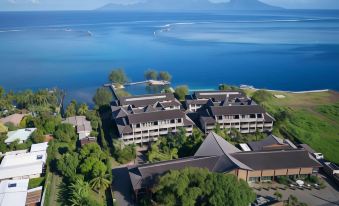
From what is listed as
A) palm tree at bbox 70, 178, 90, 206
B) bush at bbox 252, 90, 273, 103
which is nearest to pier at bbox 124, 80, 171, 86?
bush at bbox 252, 90, 273, 103

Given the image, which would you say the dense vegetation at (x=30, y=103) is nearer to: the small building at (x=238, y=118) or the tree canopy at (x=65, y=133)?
the tree canopy at (x=65, y=133)

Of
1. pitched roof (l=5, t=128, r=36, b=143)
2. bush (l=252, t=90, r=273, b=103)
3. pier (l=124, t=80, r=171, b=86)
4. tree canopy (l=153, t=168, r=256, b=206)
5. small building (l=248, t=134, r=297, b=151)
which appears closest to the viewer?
tree canopy (l=153, t=168, r=256, b=206)

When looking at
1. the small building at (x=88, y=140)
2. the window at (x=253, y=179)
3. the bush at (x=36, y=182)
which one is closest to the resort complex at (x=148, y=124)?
the small building at (x=88, y=140)

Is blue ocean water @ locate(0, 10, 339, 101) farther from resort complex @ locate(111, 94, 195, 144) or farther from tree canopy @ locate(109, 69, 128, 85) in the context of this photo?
resort complex @ locate(111, 94, 195, 144)

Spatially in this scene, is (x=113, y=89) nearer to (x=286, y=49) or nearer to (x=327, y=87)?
(x=327, y=87)

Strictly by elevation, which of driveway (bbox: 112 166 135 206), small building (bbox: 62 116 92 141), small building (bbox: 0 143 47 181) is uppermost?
small building (bbox: 62 116 92 141)

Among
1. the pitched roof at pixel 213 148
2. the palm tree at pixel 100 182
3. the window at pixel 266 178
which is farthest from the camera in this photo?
the pitched roof at pixel 213 148

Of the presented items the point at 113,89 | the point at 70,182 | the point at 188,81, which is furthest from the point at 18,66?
the point at 70,182
